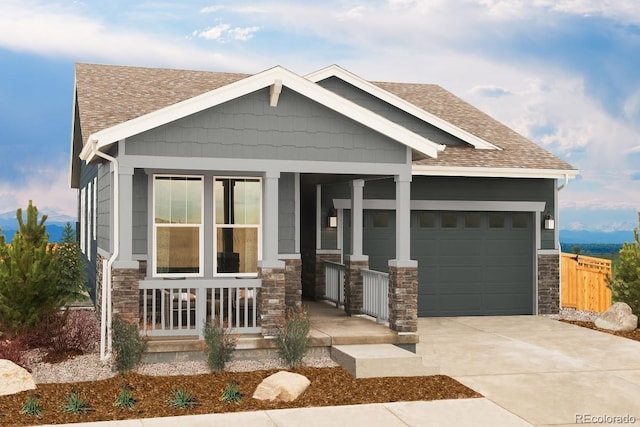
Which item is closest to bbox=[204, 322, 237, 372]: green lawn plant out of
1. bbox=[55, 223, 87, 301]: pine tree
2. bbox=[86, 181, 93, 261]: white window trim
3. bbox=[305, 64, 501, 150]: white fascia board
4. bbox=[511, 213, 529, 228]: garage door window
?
bbox=[55, 223, 87, 301]: pine tree

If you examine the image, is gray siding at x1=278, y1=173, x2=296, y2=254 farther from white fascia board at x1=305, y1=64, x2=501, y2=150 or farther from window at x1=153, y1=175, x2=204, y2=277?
white fascia board at x1=305, y1=64, x2=501, y2=150

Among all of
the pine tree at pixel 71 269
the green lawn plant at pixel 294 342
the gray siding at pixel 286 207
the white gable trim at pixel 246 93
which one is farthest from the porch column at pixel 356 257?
the pine tree at pixel 71 269

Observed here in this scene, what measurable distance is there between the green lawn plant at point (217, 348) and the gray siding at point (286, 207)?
3735 millimetres

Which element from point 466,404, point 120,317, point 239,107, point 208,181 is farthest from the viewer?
point 208,181

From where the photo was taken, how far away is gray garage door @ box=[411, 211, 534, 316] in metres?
16.5

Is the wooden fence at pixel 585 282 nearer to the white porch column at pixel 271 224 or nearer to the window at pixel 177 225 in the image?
the white porch column at pixel 271 224

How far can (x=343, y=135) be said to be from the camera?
472 inches

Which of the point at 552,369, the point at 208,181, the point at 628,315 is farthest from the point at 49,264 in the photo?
the point at 628,315

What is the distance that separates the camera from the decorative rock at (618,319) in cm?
1497

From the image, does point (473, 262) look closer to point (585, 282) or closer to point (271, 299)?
point (585, 282)

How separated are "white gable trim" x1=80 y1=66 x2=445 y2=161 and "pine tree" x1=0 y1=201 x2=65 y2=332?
5.84 feet

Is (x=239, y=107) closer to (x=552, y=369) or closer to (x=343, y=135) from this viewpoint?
(x=343, y=135)

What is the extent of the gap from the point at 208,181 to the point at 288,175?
1641 mm

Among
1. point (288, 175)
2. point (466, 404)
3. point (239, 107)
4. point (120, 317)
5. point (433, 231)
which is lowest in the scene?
point (466, 404)
